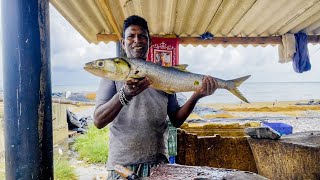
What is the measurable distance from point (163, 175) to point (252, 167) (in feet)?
10.2

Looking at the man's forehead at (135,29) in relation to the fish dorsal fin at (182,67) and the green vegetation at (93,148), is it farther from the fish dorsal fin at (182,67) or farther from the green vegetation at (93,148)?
the green vegetation at (93,148)

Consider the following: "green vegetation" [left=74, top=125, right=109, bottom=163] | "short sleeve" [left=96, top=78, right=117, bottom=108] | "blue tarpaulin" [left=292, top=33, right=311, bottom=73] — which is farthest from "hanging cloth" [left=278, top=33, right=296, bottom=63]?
"short sleeve" [left=96, top=78, right=117, bottom=108]

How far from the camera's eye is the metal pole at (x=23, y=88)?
2205 millimetres

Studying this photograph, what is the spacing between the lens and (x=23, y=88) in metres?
2.21

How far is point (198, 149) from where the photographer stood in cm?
463

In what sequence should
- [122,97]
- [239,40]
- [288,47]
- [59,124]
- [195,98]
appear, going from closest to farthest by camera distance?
[122,97]
[195,98]
[288,47]
[239,40]
[59,124]

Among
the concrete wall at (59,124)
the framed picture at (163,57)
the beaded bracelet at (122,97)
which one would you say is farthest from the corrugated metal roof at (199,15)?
the concrete wall at (59,124)

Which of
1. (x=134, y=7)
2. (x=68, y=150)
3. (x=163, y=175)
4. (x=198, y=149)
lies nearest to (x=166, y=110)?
(x=163, y=175)

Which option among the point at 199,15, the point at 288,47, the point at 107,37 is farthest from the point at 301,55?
the point at 107,37

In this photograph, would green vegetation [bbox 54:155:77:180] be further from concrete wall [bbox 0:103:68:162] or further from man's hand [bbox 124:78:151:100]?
man's hand [bbox 124:78:151:100]

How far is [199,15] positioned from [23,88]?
14.3 ft

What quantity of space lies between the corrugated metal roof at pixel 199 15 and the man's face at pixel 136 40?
7.24ft

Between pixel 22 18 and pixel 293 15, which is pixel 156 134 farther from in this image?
pixel 293 15

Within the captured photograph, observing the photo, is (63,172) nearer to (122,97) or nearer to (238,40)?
Result: (238,40)
